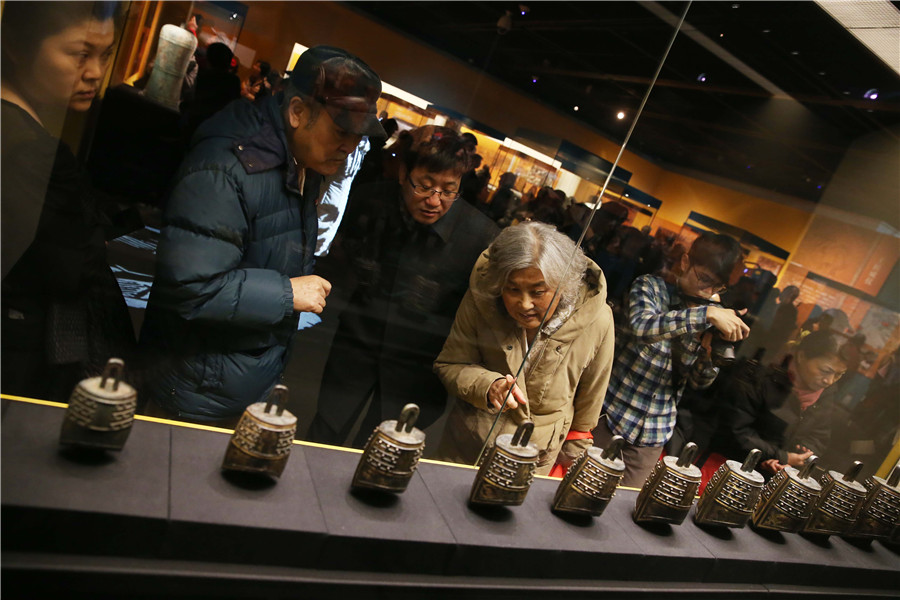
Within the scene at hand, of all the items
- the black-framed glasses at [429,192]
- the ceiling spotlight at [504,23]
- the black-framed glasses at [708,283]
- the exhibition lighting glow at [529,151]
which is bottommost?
the black-framed glasses at [429,192]

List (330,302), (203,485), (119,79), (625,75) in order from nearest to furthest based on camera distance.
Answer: (119,79) → (203,485) → (330,302) → (625,75)

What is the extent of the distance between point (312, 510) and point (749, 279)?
74.1 inches

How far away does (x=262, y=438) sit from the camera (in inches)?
59.1

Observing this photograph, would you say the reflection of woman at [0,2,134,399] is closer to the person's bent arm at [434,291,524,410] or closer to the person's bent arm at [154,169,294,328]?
the person's bent arm at [154,169,294,328]

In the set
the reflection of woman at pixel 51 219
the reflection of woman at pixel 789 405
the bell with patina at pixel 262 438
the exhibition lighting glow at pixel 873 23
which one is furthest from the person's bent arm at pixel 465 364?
the exhibition lighting glow at pixel 873 23

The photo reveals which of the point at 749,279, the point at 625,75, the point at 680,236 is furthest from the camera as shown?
the point at 749,279

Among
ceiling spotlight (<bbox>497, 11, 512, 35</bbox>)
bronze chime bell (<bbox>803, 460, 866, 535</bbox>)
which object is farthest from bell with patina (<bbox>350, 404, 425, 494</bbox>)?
bronze chime bell (<bbox>803, 460, 866, 535</bbox>)

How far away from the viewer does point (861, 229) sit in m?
2.95

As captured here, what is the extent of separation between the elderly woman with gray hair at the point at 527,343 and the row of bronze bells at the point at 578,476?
32cm

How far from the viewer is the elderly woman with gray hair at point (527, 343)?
208 centimetres

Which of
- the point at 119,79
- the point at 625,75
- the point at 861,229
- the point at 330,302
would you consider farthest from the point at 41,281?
the point at 861,229

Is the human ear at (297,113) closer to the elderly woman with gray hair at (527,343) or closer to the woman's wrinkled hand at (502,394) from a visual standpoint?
the elderly woman with gray hair at (527,343)

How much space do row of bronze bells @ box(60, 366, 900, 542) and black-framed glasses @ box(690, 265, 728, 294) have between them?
24.0 inches

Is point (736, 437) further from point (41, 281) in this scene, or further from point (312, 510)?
point (41, 281)
